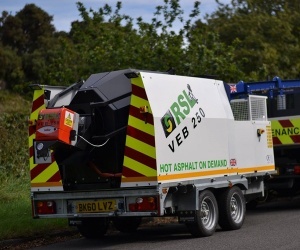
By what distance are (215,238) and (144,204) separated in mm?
1489

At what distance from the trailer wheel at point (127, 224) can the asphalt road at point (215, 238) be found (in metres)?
0.12

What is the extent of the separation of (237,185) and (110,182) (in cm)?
273

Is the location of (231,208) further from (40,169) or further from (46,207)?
(40,169)

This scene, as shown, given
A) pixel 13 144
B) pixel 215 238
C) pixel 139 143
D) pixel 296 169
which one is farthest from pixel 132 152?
pixel 13 144

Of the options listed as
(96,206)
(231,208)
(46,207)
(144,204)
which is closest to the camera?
(144,204)

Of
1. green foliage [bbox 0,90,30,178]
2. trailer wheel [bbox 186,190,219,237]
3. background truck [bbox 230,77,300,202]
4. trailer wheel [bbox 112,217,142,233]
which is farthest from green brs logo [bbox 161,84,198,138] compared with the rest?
green foliage [bbox 0,90,30,178]

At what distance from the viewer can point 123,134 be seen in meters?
11.9

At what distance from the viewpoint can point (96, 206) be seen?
11930 mm

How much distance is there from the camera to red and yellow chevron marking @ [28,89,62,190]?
481 inches

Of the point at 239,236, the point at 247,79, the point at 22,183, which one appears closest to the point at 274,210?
the point at 239,236

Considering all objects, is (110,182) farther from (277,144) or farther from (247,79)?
(247,79)

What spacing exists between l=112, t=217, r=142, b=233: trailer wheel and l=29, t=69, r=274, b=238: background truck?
0.39 meters

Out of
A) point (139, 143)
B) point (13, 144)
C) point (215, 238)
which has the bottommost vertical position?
point (215, 238)

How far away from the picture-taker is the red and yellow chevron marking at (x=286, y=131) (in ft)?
54.3
